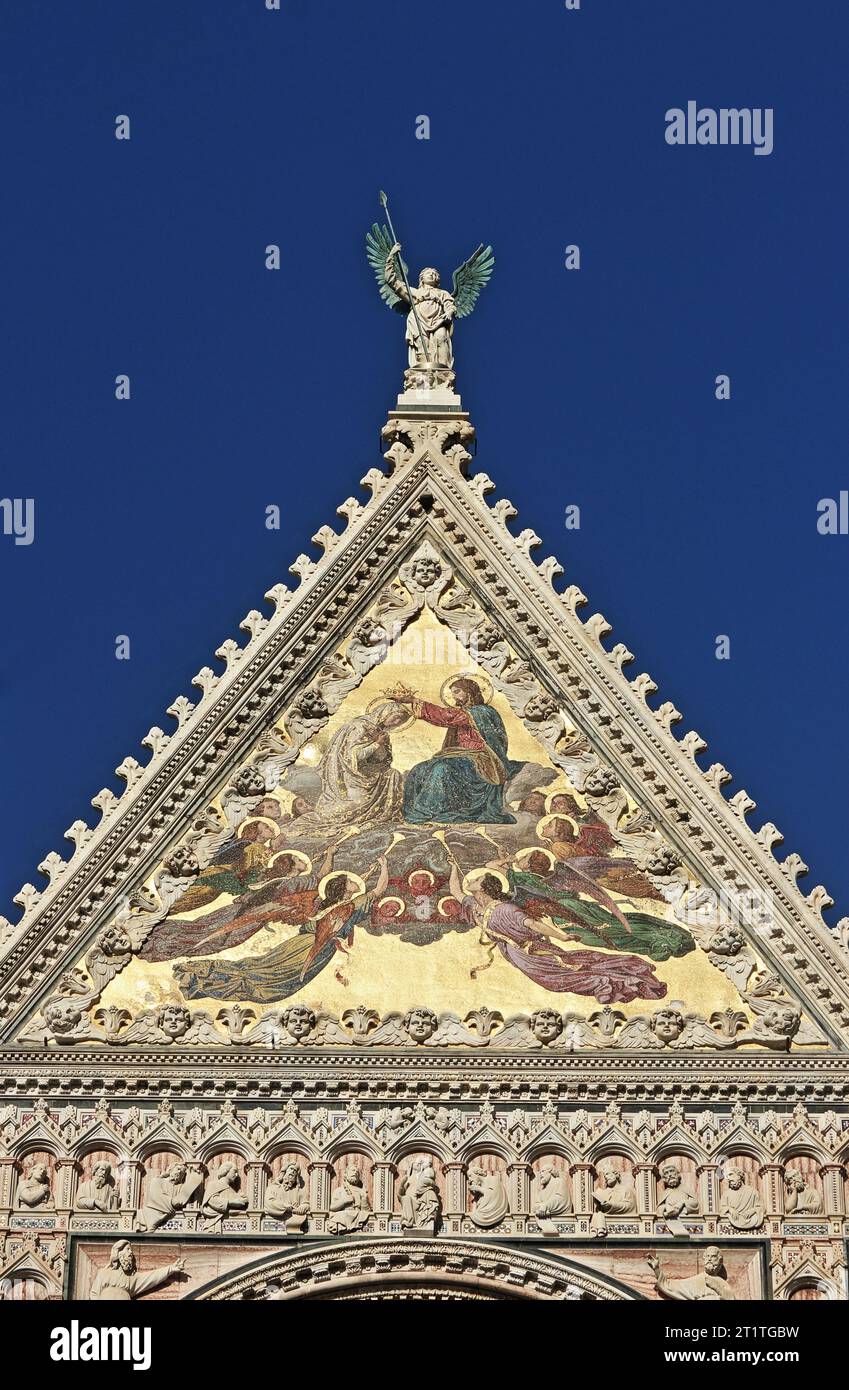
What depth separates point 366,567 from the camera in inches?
689

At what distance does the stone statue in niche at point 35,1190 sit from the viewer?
50.1ft

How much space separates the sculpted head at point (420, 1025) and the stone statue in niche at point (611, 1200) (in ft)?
3.92

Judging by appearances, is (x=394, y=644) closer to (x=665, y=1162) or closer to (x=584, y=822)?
(x=584, y=822)

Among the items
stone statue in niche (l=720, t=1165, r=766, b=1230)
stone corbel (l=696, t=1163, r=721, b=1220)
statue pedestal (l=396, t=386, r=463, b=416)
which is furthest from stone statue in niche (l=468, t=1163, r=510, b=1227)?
statue pedestal (l=396, t=386, r=463, b=416)

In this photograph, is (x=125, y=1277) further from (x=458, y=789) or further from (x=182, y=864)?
(x=458, y=789)

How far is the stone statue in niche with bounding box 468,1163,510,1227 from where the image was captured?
50.1ft

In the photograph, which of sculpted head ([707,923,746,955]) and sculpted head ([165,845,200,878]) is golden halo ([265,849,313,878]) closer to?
sculpted head ([165,845,200,878])

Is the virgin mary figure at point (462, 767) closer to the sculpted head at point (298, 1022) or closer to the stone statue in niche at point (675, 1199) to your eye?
the sculpted head at point (298, 1022)

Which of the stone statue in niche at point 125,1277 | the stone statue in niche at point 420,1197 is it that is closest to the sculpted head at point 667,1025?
the stone statue in niche at point 420,1197

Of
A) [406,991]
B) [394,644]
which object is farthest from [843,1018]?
[394,644]

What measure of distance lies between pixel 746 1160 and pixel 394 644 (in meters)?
3.81
